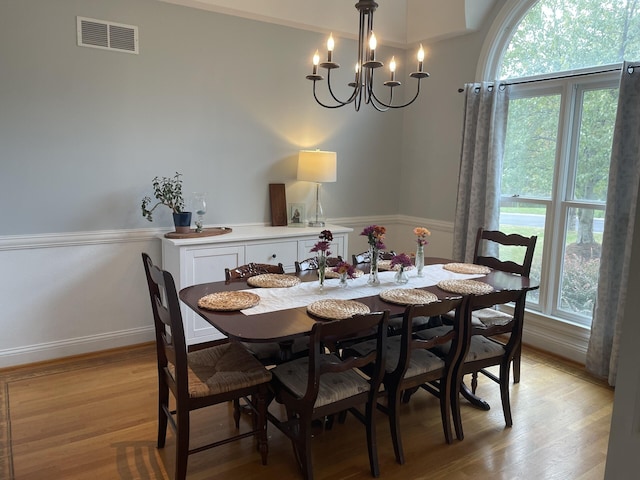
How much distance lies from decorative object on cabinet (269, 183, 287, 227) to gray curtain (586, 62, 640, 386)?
2.51 m

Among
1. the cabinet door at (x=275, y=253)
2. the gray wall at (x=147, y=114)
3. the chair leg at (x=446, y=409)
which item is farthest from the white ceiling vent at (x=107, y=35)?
the chair leg at (x=446, y=409)

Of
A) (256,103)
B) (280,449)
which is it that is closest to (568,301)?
(280,449)

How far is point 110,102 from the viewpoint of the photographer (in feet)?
11.3

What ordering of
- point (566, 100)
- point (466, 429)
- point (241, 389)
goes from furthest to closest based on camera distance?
point (566, 100) < point (466, 429) < point (241, 389)

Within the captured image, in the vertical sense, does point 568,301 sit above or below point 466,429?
above

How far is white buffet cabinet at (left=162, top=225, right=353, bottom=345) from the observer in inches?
137

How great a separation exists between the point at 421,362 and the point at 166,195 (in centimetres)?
228

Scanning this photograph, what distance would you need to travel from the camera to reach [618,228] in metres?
3.21

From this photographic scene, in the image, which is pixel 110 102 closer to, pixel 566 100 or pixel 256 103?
pixel 256 103

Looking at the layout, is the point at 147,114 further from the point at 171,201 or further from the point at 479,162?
the point at 479,162

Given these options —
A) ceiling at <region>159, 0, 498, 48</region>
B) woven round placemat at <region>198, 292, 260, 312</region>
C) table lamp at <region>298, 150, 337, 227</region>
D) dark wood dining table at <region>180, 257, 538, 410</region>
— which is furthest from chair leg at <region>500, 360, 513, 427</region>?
ceiling at <region>159, 0, 498, 48</region>

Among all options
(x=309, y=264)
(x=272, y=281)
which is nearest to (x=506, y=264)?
(x=309, y=264)

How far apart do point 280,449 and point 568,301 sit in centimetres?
260

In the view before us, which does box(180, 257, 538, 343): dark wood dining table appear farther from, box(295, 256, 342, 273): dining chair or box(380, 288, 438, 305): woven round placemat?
box(295, 256, 342, 273): dining chair
